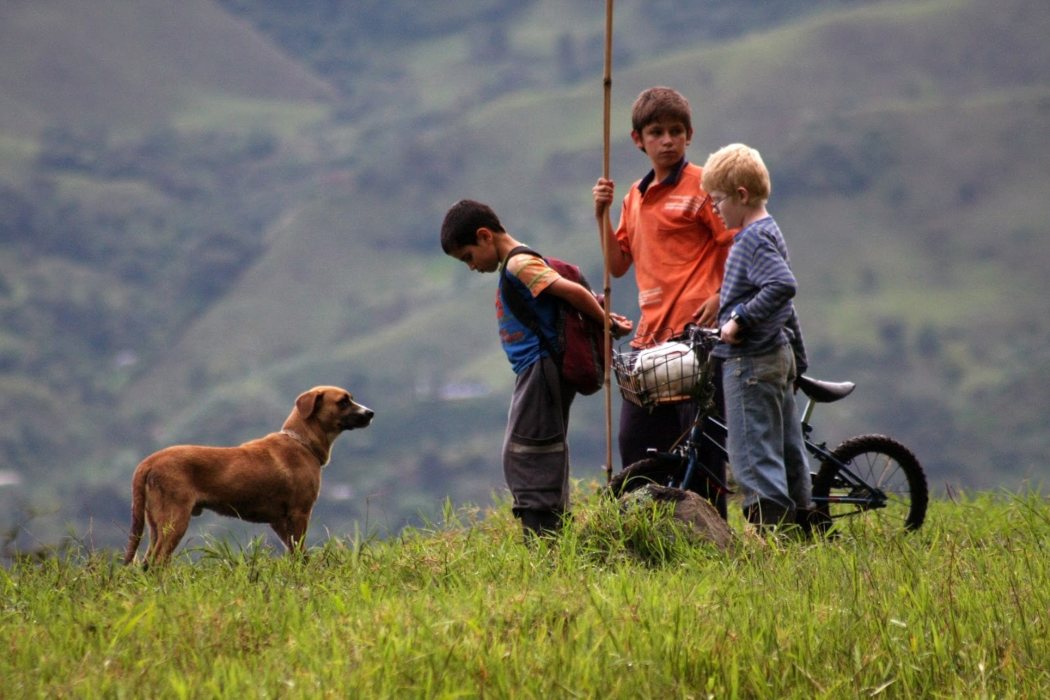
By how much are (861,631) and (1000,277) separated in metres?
180

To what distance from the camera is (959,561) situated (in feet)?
19.7

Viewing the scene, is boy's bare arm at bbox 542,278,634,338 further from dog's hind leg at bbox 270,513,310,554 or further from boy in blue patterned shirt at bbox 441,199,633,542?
dog's hind leg at bbox 270,513,310,554

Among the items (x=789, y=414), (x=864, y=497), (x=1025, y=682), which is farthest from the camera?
(x=864, y=497)

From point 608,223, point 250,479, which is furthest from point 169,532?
point 608,223

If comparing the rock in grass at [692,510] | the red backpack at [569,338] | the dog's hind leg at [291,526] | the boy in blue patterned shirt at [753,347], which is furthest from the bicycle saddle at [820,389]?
the dog's hind leg at [291,526]

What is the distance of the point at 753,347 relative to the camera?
646 centimetres

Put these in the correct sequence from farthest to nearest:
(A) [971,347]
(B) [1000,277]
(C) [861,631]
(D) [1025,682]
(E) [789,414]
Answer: (B) [1000,277], (A) [971,347], (E) [789,414], (C) [861,631], (D) [1025,682]

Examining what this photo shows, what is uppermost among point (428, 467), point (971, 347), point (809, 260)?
point (809, 260)

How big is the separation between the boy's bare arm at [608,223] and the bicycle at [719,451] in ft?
1.55

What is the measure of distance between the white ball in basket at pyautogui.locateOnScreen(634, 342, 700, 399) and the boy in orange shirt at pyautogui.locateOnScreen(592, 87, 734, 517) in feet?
0.87

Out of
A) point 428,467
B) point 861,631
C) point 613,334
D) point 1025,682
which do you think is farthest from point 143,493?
point 428,467

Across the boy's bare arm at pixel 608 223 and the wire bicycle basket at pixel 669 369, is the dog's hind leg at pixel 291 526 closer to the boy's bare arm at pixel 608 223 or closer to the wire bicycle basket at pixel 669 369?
the wire bicycle basket at pixel 669 369

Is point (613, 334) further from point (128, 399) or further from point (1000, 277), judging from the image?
point (128, 399)

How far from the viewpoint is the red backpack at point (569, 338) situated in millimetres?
6637
